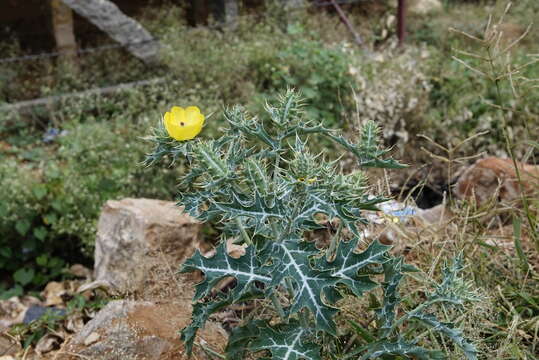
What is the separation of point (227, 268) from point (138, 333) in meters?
0.77

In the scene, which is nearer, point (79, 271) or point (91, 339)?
point (91, 339)

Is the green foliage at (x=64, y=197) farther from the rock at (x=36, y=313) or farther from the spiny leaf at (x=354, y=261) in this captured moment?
the spiny leaf at (x=354, y=261)

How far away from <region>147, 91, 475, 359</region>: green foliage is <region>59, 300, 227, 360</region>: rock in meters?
0.45

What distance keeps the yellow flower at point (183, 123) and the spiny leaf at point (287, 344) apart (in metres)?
0.48

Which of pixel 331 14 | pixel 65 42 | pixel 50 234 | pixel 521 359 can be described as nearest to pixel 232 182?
pixel 521 359

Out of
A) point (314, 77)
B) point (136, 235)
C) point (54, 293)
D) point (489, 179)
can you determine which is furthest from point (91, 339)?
point (314, 77)

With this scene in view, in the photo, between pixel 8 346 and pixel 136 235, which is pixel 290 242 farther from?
pixel 136 235

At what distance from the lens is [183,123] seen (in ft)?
4.91

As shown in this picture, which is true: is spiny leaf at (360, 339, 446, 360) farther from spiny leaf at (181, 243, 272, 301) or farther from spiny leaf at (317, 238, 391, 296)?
spiny leaf at (181, 243, 272, 301)

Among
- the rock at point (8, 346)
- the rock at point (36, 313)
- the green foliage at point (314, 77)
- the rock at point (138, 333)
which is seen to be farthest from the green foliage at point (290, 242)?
the green foliage at point (314, 77)

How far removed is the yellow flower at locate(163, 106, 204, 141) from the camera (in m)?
1.47

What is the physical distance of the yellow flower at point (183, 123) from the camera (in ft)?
4.81

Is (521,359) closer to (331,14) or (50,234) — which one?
(50,234)

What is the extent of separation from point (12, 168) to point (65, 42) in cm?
252
